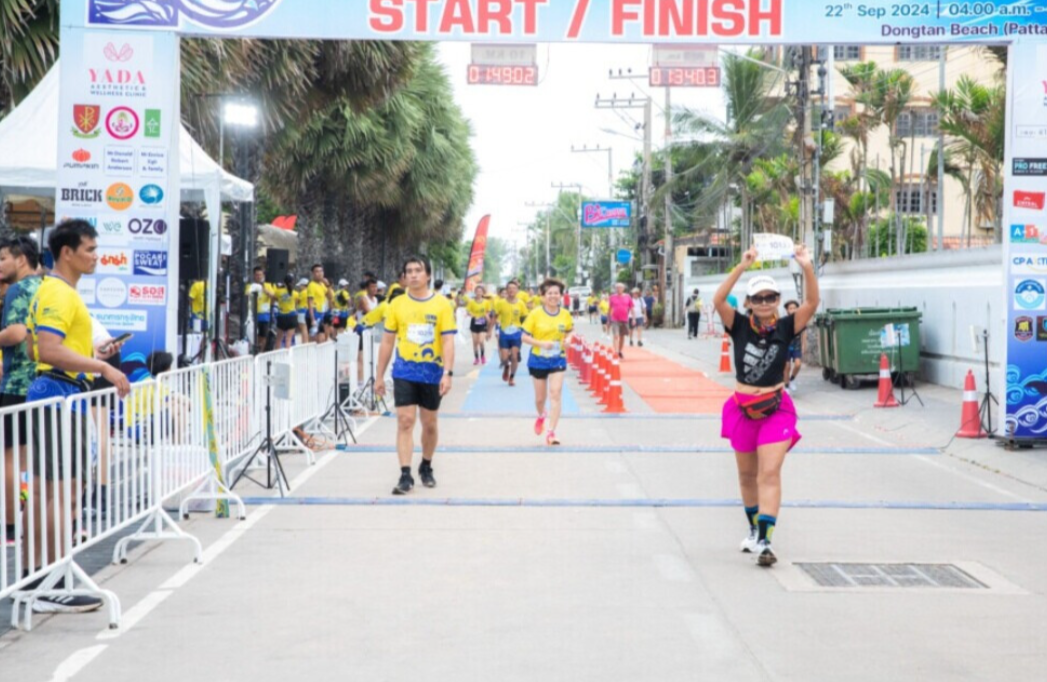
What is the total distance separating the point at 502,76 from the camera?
20.5 meters

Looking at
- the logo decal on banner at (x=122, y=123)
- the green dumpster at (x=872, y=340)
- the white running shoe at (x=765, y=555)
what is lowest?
the white running shoe at (x=765, y=555)

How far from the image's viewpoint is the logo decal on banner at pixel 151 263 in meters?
12.2

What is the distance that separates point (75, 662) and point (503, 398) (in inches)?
617

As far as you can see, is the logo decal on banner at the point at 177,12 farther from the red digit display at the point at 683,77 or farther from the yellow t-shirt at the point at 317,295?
the yellow t-shirt at the point at 317,295

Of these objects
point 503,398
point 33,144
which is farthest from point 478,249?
point 33,144

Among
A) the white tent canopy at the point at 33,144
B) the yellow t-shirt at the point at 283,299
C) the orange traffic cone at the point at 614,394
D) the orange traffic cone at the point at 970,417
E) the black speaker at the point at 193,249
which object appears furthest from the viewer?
the yellow t-shirt at the point at 283,299

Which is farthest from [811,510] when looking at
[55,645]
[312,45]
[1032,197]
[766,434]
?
[312,45]

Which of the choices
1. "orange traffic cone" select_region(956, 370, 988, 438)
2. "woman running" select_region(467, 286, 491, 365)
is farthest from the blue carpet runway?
"orange traffic cone" select_region(956, 370, 988, 438)

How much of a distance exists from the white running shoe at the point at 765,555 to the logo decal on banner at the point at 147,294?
6.63m

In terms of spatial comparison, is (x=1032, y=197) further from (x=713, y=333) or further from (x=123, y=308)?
(x=713, y=333)

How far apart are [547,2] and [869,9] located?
3230 millimetres

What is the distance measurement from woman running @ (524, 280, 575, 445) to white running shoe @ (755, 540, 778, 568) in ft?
21.4

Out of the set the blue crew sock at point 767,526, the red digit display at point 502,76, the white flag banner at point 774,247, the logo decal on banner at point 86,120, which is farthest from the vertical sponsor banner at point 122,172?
the red digit display at point 502,76

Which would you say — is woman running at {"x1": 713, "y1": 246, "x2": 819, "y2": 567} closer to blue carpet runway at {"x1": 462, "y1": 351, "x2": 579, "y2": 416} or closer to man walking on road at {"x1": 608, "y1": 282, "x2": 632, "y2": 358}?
blue carpet runway at {"x1": 462, "y1": 351, "x2": 579, "y2": 416}
